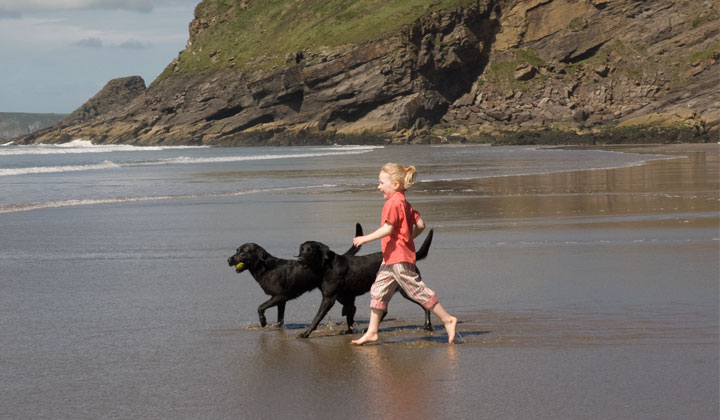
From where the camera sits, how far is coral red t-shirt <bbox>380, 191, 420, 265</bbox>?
21.0 ft

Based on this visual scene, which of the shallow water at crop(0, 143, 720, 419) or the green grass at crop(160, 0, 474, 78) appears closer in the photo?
the shallow water at crop(0, 143, 720, 419)

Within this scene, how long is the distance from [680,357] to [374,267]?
2.44m

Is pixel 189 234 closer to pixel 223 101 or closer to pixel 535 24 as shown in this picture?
pixel 535 24

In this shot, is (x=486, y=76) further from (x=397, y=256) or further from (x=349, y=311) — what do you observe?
(x=397, y=256)

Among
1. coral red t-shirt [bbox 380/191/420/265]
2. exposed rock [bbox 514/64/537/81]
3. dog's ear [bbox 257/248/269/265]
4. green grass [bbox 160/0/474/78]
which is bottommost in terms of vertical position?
dog's ear [bbox 257/248/269/265]

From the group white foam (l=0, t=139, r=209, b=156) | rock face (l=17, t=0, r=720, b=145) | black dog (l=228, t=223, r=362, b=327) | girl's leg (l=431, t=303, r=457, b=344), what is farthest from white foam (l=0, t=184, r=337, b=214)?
rock face (l=17, t=0, r=720, b=145)

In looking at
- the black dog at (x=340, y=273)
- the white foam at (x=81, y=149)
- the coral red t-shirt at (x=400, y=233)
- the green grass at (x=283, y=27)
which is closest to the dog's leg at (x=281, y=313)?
the black dog at (x=340, y=273)

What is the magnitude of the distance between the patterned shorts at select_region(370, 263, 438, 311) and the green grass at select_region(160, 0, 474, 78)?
92.8m

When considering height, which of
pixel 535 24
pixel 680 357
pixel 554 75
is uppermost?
pixel 535 24

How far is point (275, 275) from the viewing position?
7098 millimetres

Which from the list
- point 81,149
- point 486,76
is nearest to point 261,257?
point 486,76

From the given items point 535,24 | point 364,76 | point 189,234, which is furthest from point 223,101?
point 189,234

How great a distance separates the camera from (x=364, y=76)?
95062 millimetres

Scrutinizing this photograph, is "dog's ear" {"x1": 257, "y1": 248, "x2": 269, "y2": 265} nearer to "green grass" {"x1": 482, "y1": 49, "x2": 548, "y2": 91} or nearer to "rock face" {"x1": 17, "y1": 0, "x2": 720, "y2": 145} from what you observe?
"rock face" {"x1": 17, "y1": 0, "x2": 720, "y2": 145}
